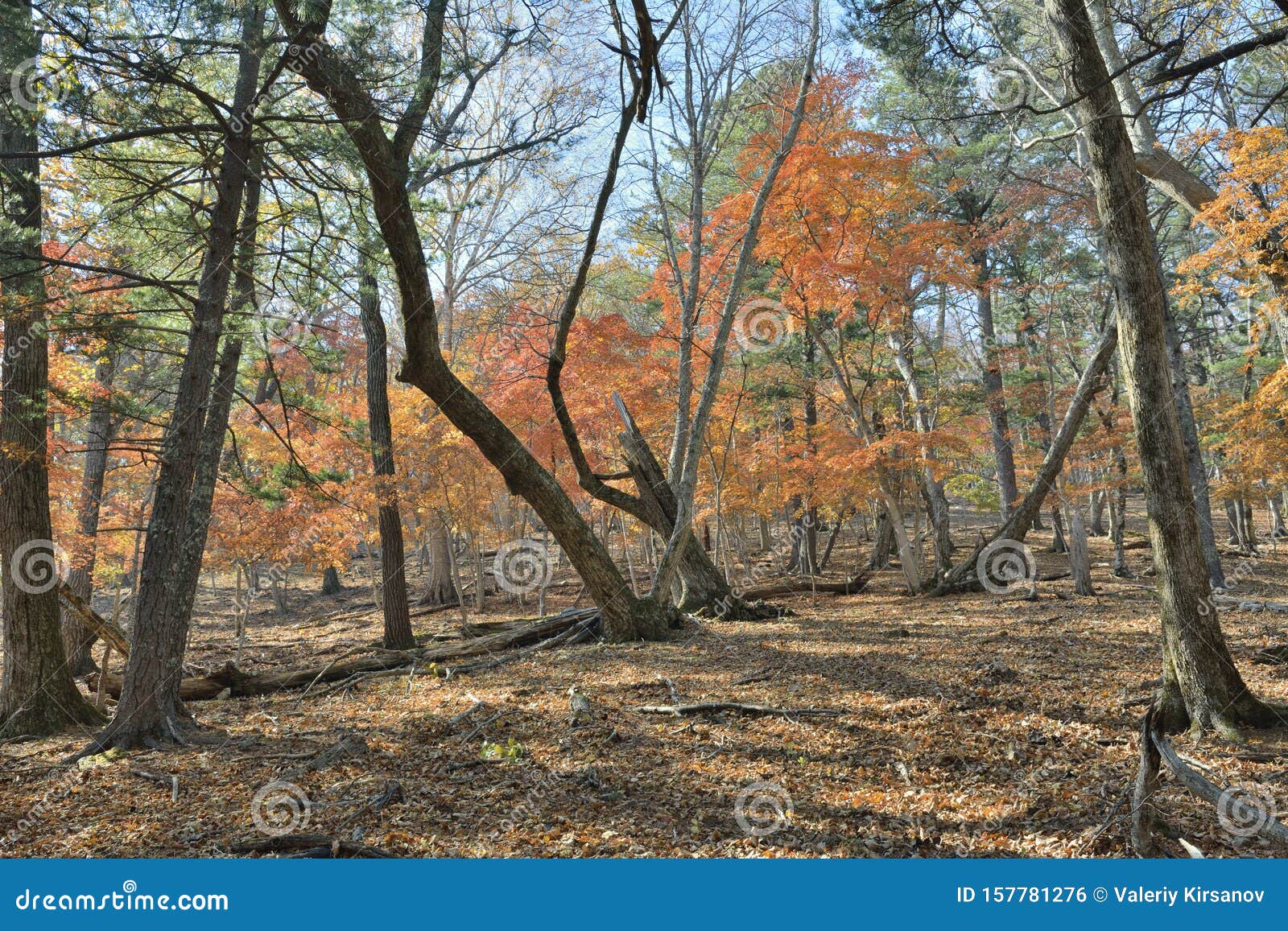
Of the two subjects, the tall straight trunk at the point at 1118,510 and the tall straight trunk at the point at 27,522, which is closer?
the tall straight trunk at the point at 27,522

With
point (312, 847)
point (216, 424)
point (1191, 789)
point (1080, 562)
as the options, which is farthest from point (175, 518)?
point (1080, 562)

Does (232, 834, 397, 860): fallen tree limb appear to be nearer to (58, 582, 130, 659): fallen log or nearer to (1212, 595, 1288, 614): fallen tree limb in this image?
(58, 582, 130, 659): fallen log

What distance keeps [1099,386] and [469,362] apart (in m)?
13.2

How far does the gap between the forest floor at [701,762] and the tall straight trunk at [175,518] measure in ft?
1.13

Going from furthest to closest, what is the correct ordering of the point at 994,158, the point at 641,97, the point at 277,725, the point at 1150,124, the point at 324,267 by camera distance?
1. the point at 994,158
2. the point at 1150,124
3. the point at 324,267
4. the point at 277,725
5. the point at 641,97

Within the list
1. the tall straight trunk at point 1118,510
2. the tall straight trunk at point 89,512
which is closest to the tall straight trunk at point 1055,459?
the tall straight trunk at point 1118,510

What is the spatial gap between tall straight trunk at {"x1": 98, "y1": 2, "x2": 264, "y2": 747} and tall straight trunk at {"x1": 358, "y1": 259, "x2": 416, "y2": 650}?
3.98 metres

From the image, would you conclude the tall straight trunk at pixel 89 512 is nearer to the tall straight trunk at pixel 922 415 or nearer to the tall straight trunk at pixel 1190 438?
the tall straight trunk at pixel 922 415

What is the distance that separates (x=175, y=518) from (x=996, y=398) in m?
15.3

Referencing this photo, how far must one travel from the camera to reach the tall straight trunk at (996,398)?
52.1ft

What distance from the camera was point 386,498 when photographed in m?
10.1

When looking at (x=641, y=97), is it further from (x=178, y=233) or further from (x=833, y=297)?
(x=833, y=297)

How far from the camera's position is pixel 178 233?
6.07 m

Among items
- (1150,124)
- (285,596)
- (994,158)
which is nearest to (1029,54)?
(994,158)
